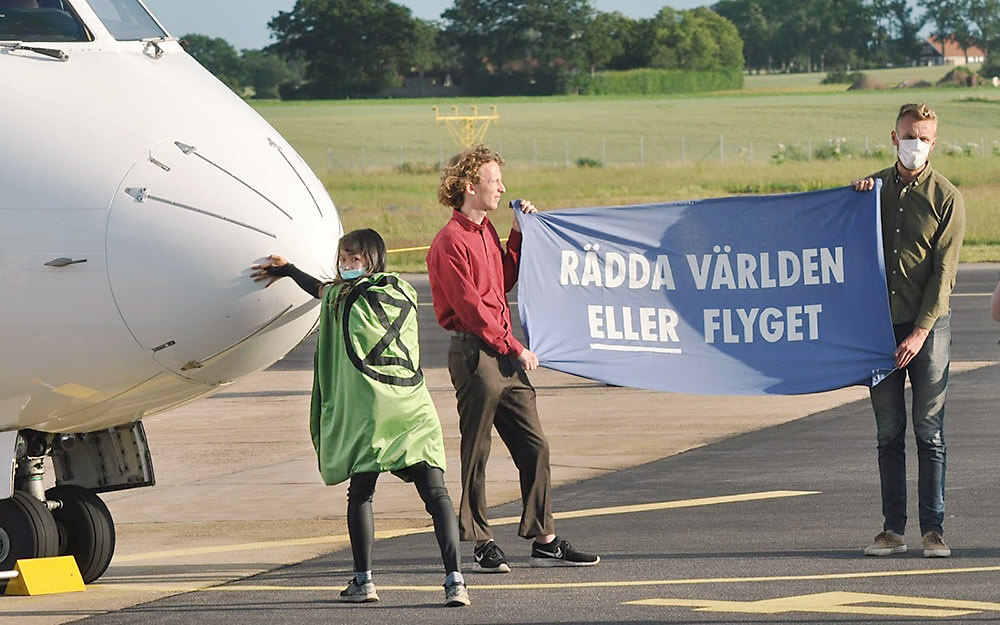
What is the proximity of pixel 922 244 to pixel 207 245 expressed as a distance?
143 inches

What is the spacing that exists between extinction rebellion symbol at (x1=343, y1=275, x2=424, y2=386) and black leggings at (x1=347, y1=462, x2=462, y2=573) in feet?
1.42

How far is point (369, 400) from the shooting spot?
782 cm

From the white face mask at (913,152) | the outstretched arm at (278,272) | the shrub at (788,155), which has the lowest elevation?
the shrub at (788,155)

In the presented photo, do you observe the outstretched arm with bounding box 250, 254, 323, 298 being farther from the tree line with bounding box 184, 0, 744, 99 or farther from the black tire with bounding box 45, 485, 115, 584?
the tree line with bounding box 184, 0, 744, 99

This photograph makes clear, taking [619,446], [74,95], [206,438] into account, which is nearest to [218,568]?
[74,95]

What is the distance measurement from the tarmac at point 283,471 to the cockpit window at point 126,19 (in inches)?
102

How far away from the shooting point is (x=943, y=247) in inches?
350

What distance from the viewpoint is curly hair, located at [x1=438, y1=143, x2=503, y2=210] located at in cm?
876

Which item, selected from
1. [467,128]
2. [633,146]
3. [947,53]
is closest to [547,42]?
[633,146]

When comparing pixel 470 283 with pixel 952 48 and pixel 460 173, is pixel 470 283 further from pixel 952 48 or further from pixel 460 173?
pixel 952 48

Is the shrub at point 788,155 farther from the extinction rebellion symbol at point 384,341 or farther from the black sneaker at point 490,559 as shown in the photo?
the extinction rebellion symbol at point 384,341

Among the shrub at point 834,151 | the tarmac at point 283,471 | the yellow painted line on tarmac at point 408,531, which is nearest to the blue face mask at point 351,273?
the tarmac at point 283,471

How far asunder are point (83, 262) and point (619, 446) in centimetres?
709

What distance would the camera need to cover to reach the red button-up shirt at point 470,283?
859 centimetres
